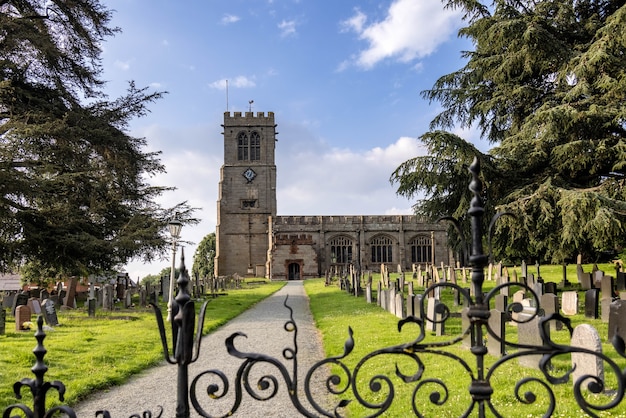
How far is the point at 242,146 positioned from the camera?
183 ft

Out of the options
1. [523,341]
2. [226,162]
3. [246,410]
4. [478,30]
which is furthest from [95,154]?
[226,162]

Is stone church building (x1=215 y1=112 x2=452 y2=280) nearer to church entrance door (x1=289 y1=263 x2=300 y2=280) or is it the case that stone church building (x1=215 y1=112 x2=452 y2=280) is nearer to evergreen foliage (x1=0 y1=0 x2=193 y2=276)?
church entrance door (x1=289 y1=263 x2=300 y2=280)

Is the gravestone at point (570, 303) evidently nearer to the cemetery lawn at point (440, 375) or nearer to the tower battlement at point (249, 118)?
the cemetery lawn at point (440, 375)

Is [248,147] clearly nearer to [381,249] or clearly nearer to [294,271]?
[294,271]

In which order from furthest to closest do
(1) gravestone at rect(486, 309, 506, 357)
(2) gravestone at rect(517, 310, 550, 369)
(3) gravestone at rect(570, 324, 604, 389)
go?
(1) gravestone at rect(486, 309, 506, 357)
(2) gravestone at rect(517, 310, 550, 369)
(3) gravestone at rect(570, 324, 604, 389)

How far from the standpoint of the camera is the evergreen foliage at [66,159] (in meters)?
14.6

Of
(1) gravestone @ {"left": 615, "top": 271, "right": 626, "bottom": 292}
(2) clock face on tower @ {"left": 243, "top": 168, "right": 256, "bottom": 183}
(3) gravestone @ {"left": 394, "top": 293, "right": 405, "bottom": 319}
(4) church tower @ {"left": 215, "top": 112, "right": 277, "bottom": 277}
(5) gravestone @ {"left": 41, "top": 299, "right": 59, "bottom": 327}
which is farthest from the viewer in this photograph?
(2) clock face on tower @ {"left": 243, "top": 168, "right": 256, "bottom": 183}

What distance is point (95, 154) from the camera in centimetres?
1798

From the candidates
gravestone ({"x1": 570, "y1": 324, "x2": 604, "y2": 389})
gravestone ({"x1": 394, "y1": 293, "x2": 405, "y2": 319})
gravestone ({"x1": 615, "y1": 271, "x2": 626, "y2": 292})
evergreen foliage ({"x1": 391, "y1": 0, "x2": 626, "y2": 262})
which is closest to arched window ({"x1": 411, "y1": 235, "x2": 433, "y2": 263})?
evergreen foliage ({"x1": 391, "y1": 0, "x2": 626, "y2": 262})

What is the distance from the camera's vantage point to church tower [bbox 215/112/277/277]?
52.7 m

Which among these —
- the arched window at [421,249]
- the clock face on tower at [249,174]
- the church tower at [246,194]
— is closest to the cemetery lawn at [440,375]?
the arched window at [421,249]

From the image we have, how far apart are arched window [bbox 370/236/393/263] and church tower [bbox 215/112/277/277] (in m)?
11.0

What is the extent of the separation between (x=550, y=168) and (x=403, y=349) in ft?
45.6

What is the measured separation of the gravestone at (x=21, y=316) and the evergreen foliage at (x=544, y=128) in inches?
398
